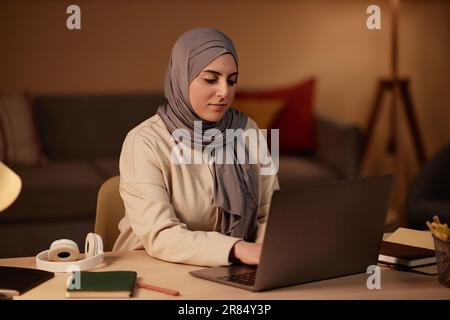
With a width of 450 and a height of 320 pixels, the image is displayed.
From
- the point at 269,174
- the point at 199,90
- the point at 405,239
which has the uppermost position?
the point at 199,90

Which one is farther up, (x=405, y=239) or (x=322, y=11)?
(x=322, y=11)

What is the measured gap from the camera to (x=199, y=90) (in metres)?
1.94

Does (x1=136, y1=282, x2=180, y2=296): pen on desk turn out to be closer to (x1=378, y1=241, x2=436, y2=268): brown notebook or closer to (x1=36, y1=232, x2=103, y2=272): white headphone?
(x1=36, y1=232, x2=103, y2=272): white headphone

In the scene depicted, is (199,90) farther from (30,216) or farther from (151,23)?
(151,23)

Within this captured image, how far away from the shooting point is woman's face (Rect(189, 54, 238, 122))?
6.23ft

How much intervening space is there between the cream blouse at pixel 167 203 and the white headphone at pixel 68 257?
0.12 m

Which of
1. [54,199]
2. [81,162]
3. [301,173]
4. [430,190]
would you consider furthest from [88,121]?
[430,190]

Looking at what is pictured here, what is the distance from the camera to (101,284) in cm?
150

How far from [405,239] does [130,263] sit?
2.15 ft

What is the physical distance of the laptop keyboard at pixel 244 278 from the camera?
1547 mm

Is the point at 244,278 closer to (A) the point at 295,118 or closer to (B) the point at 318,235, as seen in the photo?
(B) the point at 318,235

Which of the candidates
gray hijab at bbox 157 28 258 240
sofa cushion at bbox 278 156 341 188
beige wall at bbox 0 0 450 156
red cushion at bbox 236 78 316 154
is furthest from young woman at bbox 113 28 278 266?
beige wall at bbox 0 0 450 156

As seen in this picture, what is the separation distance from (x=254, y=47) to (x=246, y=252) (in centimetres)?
327
